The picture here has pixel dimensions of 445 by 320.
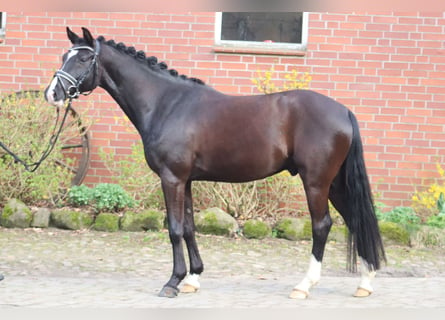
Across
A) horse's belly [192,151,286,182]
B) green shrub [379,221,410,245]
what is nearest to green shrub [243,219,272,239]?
green shrub [379,221,410,245]

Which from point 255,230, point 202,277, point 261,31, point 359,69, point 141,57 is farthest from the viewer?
point 261,31

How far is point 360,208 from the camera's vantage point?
429 centimetres

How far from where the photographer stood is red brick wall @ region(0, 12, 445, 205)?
7.60 meters

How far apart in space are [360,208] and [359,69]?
3813 mm

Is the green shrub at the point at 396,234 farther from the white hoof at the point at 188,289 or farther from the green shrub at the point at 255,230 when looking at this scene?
the white hoof at the point at 188,289

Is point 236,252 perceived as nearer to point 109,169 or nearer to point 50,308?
point 109,169

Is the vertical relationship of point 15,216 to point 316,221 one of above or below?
below

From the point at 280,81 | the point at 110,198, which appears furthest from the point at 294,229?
the point at 110,198

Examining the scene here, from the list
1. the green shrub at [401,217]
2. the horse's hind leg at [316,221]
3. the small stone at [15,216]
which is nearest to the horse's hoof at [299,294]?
the horse's hind leg at [316,221]

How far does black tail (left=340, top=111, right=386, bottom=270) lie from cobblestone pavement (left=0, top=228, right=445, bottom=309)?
0.36 meters

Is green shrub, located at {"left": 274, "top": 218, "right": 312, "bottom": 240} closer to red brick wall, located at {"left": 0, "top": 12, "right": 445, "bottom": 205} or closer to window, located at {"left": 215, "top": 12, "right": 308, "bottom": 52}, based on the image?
red brick wall, located at {"left": 0, "top": 12, "right": 445, "bottom": 205}

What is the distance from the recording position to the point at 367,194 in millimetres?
4301

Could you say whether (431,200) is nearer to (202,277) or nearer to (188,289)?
(202,277)

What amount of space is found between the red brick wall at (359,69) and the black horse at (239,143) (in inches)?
129
